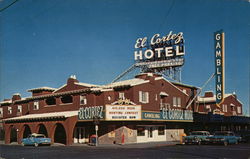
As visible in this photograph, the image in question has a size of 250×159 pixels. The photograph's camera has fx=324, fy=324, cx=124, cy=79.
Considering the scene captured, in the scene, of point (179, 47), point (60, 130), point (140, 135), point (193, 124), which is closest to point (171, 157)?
point (140, 135)

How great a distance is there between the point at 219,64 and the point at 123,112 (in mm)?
13081

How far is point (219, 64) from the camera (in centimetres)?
3866

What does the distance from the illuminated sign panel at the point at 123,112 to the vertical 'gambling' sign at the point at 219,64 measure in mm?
10730

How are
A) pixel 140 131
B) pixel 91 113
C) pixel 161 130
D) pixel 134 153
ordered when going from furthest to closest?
pixel 161 130 → pixel 140 131 → pixel 91 113 → pixel 134 153

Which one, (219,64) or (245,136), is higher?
(219,64)

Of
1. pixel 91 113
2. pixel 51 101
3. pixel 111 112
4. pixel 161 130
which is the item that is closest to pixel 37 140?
pixel 91 113

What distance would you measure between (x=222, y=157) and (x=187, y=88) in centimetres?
3187

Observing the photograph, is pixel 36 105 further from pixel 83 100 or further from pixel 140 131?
pixel 140 131

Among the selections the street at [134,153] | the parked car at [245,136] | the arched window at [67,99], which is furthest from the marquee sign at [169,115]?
the arched window at [67,99]

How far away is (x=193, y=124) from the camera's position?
48.3 metres

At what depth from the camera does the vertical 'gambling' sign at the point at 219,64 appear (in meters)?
37.9

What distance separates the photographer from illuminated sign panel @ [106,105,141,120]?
1372 inches

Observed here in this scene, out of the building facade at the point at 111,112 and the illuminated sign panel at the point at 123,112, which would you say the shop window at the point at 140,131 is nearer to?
the building facade at the point at 111,112

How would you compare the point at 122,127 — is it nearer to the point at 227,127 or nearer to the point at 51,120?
the point at 51,120
